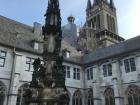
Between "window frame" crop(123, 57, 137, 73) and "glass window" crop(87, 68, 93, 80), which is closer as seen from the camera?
"window frame" crop(123, 57, 137, 73)

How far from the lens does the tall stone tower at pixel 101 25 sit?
58.3 metres

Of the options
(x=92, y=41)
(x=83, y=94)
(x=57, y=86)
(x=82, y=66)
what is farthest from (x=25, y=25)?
(x=92, y=41)

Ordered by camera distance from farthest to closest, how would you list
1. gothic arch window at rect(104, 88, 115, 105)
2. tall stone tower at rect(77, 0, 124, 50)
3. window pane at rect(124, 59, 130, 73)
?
tall stone tower at rect(77, 0, 124, 50), gothic arch window at rect(104, 88, 115, 105), window pane at rect(124, 59, 130, 73)

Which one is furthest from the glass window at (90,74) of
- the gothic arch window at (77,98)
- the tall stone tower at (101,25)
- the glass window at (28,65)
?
the tall stone tower at (101,25)

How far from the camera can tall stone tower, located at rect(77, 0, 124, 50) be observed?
58.3m

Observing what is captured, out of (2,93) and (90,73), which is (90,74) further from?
(2,93)

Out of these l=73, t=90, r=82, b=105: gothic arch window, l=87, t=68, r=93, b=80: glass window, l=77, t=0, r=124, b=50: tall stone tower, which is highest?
l=77, t=0, r=124, b=50: tall stone tower

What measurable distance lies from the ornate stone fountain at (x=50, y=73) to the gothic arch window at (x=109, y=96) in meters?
14.2

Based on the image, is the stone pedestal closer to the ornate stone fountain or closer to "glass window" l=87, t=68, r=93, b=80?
"glass window" l=87, t=68, r=93, b=80

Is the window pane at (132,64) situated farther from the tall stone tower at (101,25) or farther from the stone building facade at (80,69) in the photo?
the tall stone tower at (101,25)

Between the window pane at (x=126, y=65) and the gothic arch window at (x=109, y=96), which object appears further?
the gothic arch window at (x=109, y=96)

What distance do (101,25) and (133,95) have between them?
1853 inches

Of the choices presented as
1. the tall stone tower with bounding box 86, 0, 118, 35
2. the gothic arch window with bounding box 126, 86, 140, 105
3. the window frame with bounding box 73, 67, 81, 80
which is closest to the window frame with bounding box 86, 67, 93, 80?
the window frame with bounding box 73, 67, 81, 80

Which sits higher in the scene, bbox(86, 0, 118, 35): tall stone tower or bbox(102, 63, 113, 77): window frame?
bbox(86, 0, 118, 35): tall stone tower
